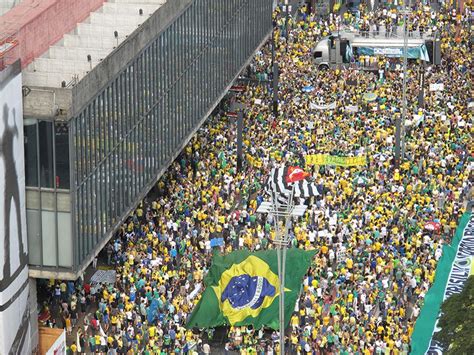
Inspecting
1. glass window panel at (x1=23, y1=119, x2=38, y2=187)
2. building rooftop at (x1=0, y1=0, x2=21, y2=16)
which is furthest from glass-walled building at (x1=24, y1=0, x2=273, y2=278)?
building rooftop at (x1=0, y1=0, x2=21, y2=16)

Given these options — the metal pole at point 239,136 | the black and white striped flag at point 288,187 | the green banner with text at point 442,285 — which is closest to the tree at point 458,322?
the green banner with text at point 442,285

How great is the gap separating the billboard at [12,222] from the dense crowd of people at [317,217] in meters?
3.98

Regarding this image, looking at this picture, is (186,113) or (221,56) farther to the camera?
(221,56)

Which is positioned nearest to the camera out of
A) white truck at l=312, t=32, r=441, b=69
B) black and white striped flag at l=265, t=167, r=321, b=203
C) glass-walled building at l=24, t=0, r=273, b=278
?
glass-walled building at l=24, t=0, r=273, b=278

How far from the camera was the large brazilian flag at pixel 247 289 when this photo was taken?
79250 mm

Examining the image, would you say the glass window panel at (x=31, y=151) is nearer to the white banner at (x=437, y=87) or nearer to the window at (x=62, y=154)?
the window at (x=62, y=154)

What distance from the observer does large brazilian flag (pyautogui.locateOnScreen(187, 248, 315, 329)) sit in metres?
79.2

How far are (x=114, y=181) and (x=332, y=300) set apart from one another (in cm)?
1219

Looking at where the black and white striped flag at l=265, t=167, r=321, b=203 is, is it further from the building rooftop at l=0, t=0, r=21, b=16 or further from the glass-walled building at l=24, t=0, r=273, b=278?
the building rooftop at l=0, t=0, r=21, b=16

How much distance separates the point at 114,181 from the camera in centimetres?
8356

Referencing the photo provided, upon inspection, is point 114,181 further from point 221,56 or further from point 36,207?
point 221,56

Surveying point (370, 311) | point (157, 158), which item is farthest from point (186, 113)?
point (370, 311)

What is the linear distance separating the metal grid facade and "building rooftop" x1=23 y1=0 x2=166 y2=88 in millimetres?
1429

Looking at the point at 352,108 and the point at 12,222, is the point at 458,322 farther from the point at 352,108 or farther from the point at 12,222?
the point at 352,108
